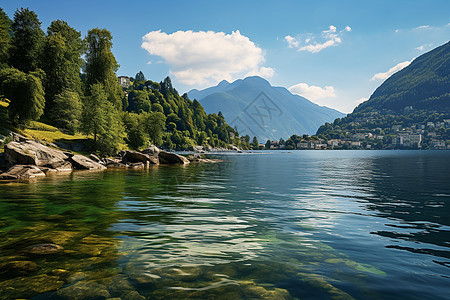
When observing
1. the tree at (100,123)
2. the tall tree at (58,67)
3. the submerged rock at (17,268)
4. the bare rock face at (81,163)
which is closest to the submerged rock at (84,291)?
the submerged rock at (17,268)

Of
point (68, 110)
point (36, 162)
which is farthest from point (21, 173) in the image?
point (68, 110)

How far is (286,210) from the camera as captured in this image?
15.5 metres

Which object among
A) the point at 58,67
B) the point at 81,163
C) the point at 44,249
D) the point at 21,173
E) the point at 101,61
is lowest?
the point at 44,249

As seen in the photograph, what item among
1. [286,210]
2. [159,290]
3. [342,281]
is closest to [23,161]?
[286,210]

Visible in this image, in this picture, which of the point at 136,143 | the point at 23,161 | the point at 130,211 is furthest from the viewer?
the point at 136,143

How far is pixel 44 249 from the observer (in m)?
8.24

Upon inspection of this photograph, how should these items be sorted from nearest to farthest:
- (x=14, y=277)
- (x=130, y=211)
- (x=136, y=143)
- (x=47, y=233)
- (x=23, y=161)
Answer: (x=14, y=277), (x=47, y=233), (x=130, y=211), (x=23, y=161), (x=136, y=143)

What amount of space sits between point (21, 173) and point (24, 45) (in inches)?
2299

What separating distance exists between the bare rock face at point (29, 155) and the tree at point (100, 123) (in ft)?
48.7

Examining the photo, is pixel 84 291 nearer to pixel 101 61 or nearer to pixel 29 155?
pixel 29 155

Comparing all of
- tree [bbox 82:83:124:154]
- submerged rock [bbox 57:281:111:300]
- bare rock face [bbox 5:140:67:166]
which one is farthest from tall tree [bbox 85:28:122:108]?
submerged rock [bbox 57:281:111:300]

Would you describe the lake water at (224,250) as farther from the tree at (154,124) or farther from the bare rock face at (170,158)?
the tree at (154,124)

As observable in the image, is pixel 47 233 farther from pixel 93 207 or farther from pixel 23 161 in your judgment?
pixel 23 161

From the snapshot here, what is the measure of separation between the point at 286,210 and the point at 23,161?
116ft
